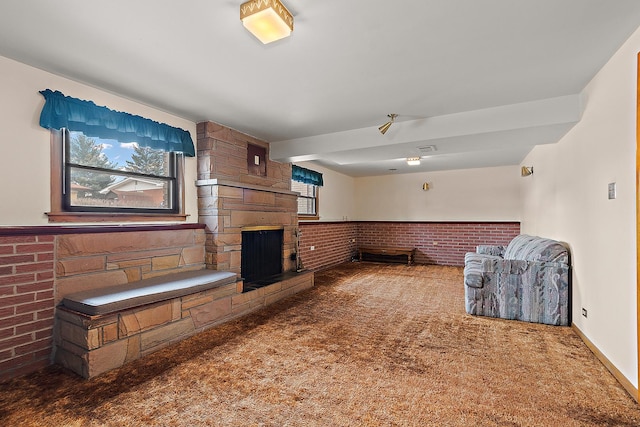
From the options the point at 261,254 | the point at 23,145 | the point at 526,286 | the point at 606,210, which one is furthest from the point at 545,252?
the point at 23,145

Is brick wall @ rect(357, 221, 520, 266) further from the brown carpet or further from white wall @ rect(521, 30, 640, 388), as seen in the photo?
the brown carpet

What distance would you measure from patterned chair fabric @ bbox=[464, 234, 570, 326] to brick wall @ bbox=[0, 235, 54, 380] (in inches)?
158

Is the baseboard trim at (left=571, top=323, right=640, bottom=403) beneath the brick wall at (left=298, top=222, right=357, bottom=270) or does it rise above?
beneath

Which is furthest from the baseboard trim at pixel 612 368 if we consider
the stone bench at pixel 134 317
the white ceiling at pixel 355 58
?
the stone bench at pixel 134 317

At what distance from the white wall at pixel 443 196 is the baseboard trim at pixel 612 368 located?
427 centimetres

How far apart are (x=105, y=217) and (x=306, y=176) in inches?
139

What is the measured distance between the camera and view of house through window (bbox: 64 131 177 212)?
260 cm

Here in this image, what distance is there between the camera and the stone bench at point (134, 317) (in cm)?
216

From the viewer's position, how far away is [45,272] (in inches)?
91.6

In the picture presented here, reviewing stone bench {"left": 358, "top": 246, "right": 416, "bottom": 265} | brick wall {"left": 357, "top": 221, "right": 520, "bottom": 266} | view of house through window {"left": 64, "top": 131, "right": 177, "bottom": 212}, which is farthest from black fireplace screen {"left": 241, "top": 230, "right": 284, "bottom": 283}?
brick wall {"left": 357, "top": 221, "right": 520, "bottom": 266}

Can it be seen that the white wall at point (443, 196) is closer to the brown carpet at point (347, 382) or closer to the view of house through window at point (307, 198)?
the view of house through window at point (307, 198)

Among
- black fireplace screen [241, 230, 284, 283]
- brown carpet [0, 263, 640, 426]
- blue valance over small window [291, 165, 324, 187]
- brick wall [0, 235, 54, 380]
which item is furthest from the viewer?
blue valance over small window [291, 165, 324, 187]

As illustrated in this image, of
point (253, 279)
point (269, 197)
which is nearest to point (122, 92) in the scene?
point (269, 197)

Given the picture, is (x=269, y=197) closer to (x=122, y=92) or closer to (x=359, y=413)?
(x=122, y=92)
